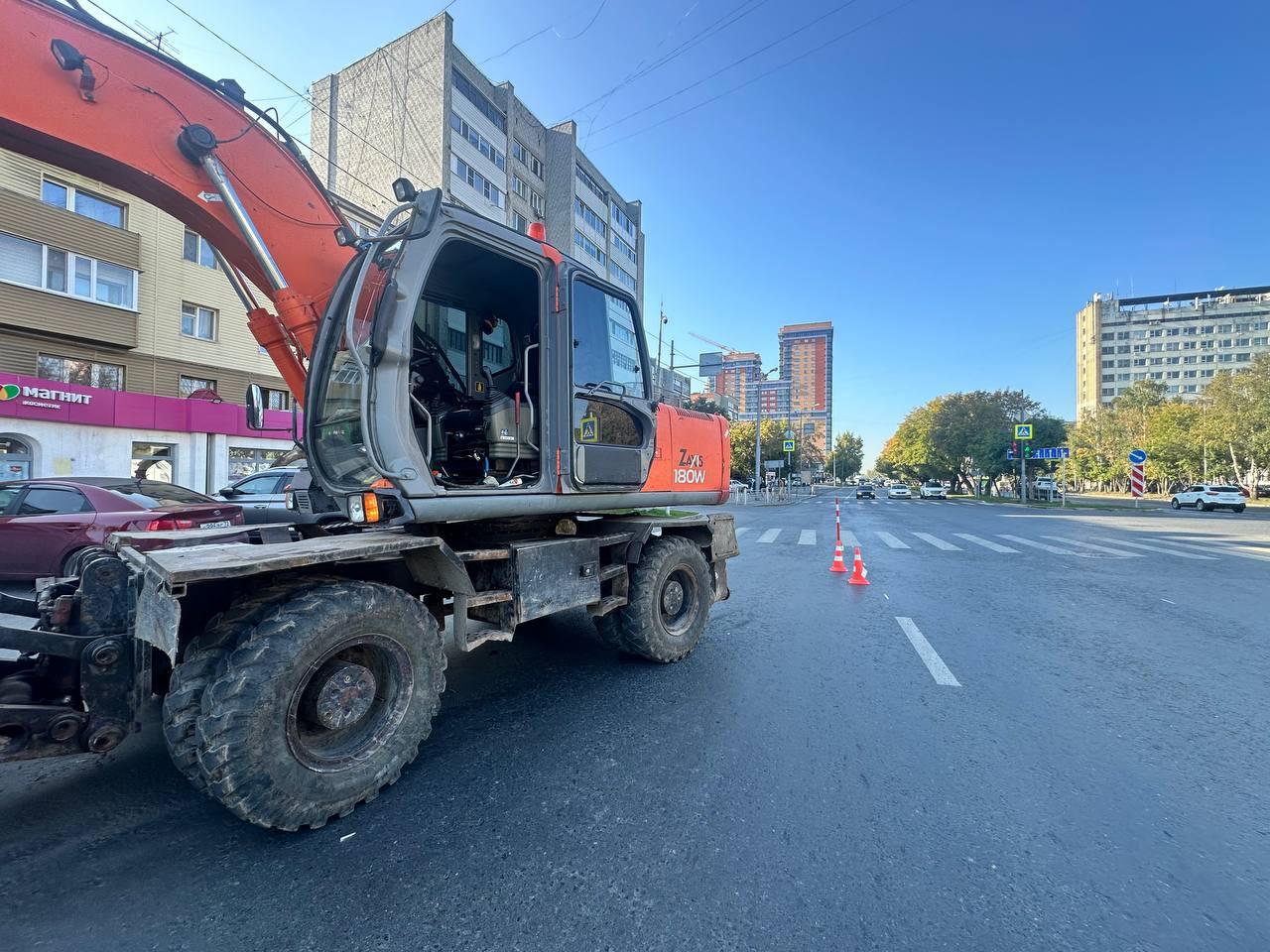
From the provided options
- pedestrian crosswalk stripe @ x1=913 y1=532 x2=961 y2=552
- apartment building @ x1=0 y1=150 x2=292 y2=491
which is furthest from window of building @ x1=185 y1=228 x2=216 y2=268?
pedestrian crosswalk stripe @ x1=913 y1=532 x2=961 y2=552

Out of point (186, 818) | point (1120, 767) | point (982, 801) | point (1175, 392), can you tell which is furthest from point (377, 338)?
point (1175, 392)

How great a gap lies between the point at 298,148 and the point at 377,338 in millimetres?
1969

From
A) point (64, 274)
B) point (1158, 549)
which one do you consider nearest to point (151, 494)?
point (64, 274)

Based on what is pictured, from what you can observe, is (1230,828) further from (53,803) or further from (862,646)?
(53,803)

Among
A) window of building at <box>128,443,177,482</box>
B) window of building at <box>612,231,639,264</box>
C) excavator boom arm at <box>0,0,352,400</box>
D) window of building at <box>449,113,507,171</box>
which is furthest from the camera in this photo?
window of building at <box>612,231,639,264</box>

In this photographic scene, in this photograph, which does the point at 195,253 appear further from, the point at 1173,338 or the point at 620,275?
the point at 1173,338

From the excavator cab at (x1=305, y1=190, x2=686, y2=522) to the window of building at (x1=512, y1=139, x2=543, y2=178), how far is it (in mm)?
42232

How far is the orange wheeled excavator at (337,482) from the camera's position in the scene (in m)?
2.31

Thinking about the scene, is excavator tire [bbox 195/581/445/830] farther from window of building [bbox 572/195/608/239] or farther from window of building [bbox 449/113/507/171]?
window of building [bbox 572/195/608/239]

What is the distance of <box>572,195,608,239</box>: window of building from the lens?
149 feet

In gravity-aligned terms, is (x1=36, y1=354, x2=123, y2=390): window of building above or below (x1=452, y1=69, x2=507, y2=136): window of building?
below

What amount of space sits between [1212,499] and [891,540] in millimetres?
33550

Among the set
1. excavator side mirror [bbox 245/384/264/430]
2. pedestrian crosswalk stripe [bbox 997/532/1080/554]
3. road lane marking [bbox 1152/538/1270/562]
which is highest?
excavator side mirror [bbox 245/384/264/430]

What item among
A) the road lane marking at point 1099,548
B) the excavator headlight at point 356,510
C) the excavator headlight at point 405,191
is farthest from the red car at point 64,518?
the road lane marking at point 1099,548
